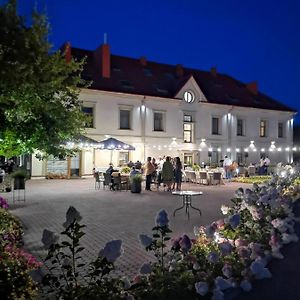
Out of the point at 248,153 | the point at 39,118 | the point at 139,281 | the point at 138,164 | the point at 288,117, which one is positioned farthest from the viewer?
the point at 288,117

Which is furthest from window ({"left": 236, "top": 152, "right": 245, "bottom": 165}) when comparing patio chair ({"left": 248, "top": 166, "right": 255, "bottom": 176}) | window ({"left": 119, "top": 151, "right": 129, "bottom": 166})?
window ({"left": 119, "top": 151, "right": 129, "bottom": 166})

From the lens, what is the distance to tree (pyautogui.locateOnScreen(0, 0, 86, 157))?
26.2 feet

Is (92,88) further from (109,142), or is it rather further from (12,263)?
(12,263)

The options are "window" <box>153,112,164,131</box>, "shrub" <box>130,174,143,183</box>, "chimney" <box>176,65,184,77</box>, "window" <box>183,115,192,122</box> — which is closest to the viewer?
"shrub" <box>130,174,143,183</box>

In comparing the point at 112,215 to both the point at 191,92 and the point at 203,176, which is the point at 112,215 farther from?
the point at 191,92

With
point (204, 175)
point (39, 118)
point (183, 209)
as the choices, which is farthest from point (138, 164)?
point (39, 118)

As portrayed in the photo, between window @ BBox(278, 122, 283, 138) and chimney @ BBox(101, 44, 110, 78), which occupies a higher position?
chimney @ BBox(101, 44, 110, 78)

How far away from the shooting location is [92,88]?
27.6 metres

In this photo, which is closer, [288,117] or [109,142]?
[109,142]

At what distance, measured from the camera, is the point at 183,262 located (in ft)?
15.5

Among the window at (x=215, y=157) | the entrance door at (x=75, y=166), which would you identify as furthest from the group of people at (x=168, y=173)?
the window at (x=215, y=157)

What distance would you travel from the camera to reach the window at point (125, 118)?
2939cm

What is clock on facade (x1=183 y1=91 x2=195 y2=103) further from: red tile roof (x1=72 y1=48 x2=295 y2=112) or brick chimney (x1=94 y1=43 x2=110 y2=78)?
brick chimney (x1=94 y1=43 x2=110 y2=78)

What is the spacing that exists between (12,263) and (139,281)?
4.85 feet
